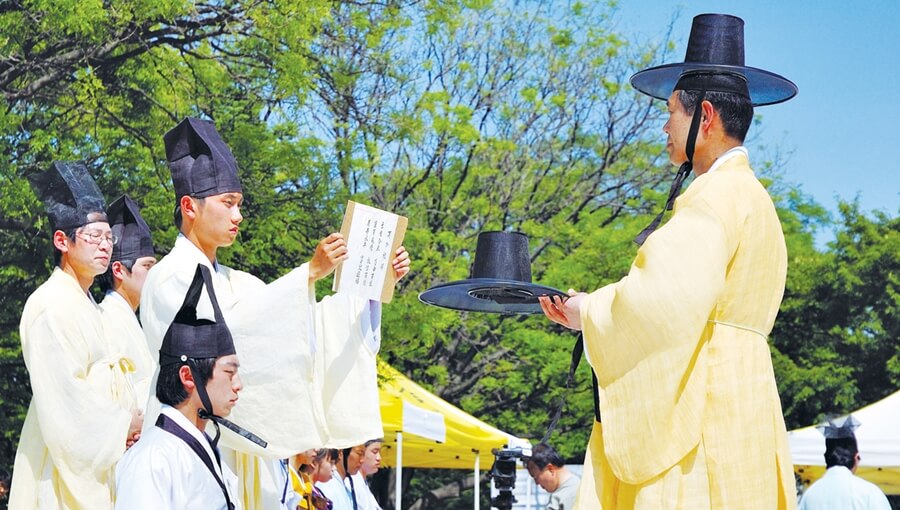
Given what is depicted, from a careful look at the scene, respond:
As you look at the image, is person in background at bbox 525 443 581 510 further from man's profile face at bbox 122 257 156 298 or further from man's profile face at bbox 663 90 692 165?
man's profile face at bbox 663 90 692 165

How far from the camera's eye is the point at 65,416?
203 inches

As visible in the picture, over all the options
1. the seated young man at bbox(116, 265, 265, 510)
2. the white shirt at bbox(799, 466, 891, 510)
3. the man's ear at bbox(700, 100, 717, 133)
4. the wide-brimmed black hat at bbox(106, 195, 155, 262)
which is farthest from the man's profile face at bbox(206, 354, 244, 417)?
the white shirt at bbox(799, 466, 891, 510)

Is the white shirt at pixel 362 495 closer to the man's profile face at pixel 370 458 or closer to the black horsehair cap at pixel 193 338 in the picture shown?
the man's profile face at pixel 370 458

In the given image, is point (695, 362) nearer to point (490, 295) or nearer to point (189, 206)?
point (490, 295)

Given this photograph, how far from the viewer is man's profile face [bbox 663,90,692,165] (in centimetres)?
385

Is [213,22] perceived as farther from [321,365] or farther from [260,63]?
[321,365]

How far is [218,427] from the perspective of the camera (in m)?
4.30

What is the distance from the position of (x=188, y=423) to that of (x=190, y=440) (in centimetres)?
7

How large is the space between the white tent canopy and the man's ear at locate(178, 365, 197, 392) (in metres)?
8.24

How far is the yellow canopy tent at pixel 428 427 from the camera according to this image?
12.4 m

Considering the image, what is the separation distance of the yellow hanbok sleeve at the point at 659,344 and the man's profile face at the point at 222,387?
4.53ft

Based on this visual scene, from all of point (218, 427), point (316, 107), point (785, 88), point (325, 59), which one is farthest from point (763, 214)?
point (316, 107)

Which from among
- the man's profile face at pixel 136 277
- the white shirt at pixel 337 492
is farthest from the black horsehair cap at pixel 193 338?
the white shirt at pixel 337 492

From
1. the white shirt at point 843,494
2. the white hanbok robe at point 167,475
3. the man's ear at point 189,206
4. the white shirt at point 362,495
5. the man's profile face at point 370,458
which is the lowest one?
the white hanbok robe at point 167,475
